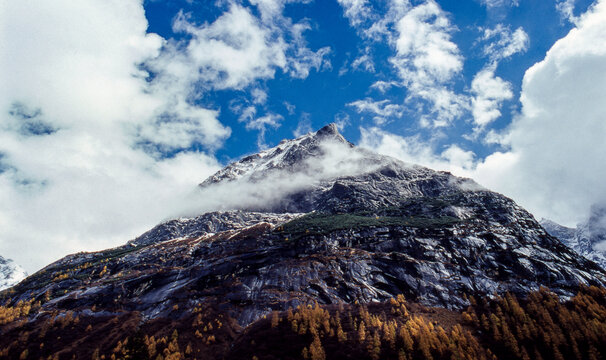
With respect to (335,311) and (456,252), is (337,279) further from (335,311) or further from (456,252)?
(456,252)

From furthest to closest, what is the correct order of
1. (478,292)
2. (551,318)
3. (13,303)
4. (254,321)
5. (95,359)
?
(13,303) < (478,292) < (254,321) < (551,318) < (95,359)

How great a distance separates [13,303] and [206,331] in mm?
144965

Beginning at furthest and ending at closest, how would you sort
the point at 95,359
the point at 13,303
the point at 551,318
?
the point at 13,303, the point at 551,318, the point at 95,359

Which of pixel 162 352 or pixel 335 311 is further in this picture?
pixel 335 311

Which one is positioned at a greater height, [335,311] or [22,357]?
[335,311]

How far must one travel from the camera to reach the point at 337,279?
549 feet

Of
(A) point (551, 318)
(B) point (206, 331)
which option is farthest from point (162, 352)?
(A) point (551, 318)

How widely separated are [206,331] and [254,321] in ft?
71.7

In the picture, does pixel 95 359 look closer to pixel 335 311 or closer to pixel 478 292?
pixel 335 311

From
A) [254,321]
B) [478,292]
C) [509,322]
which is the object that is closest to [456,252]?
[478,292]

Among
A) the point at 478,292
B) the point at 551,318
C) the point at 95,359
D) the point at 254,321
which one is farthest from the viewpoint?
the point at 478,292

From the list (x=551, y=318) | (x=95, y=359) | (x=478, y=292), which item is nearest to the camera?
(x=95, y=359)

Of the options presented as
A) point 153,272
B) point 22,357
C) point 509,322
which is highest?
point 153,272

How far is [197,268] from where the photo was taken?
633ft
